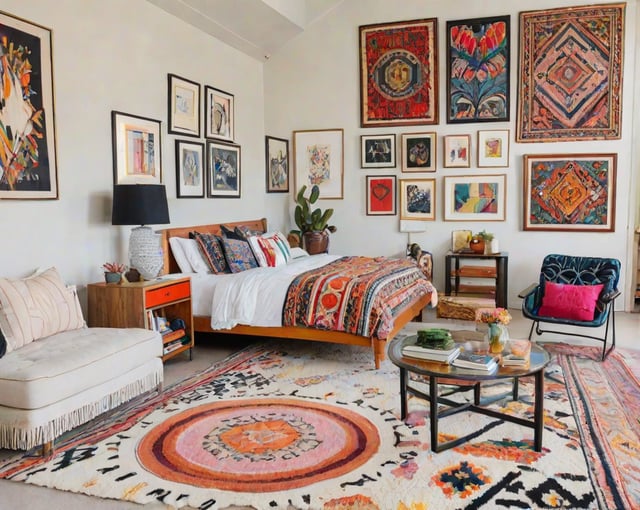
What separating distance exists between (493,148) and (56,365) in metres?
5.31

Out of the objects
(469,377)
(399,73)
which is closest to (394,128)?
(399,73)

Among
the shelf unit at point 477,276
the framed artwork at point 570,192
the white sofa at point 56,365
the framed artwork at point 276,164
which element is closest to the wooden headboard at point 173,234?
the framed artwork at point 276,164

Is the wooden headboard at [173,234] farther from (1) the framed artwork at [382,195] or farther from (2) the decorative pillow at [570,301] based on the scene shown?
(2) the decorative pillow at [570,301]

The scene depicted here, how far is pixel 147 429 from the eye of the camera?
330 cm

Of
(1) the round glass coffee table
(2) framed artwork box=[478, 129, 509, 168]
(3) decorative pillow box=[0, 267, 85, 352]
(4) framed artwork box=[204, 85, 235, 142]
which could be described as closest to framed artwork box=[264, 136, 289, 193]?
(4) framed artwork box=[204, 85, 235, 142]

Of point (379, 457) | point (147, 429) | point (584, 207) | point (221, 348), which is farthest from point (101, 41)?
point (584, 207)

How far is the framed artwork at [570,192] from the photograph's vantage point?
637 cm

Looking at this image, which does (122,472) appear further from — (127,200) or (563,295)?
(563,295)

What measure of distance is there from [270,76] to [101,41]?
3131mm

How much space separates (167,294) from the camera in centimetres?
445

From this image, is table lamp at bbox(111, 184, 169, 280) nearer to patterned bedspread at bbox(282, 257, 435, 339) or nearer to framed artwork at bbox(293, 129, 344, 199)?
patterned bedspread at bbox(282, 257, 435, 339)

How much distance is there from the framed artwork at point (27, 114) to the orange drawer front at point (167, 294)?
978 mm

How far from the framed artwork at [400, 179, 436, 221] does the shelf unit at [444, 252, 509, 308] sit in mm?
648

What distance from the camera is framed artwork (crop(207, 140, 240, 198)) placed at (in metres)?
6.18
